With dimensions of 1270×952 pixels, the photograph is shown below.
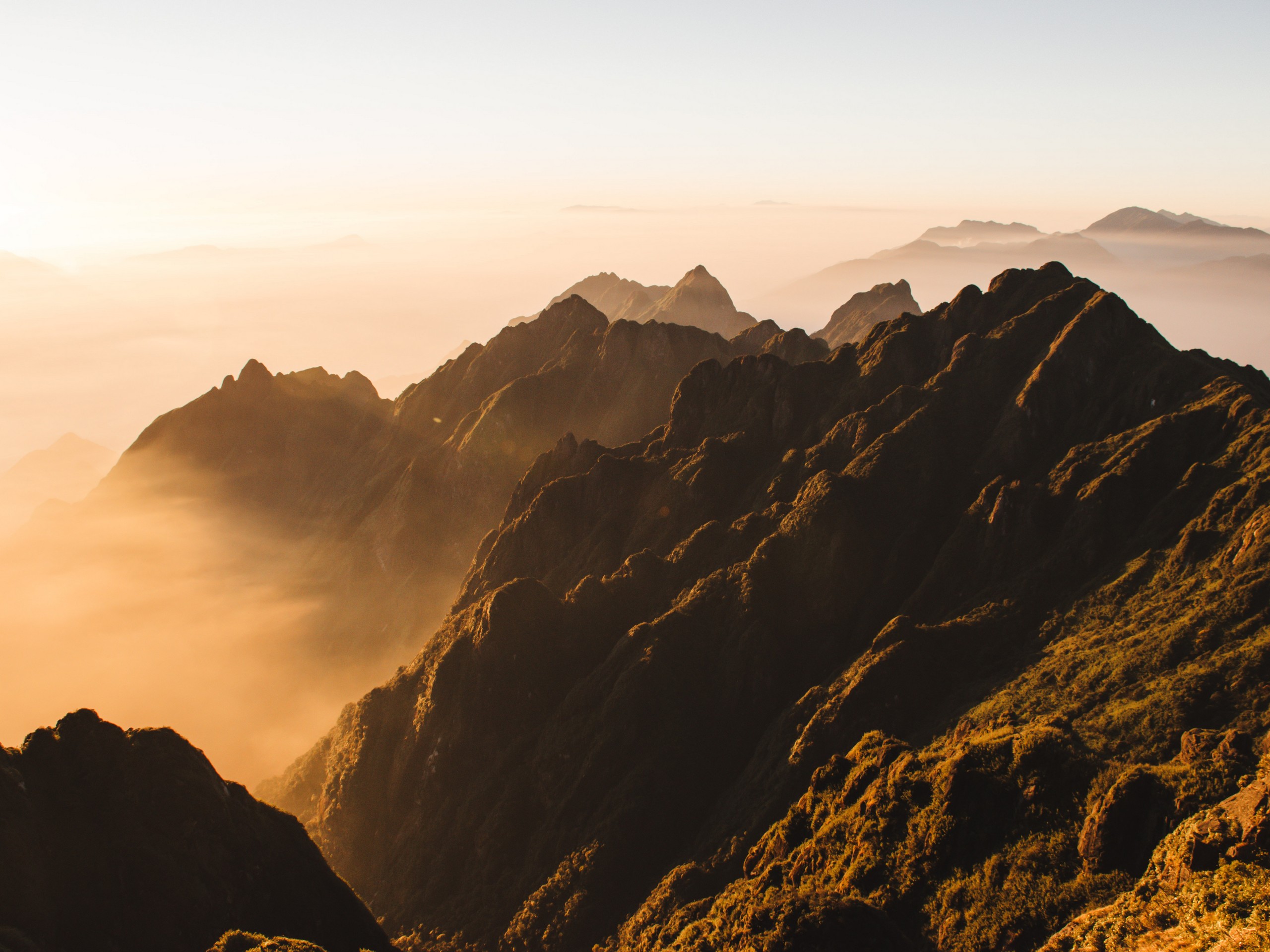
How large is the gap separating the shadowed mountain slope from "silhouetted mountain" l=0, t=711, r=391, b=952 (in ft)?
83.8

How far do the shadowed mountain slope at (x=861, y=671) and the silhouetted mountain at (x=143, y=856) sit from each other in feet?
83.8

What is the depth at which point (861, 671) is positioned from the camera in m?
74.8

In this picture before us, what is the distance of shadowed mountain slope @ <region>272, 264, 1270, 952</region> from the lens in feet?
159

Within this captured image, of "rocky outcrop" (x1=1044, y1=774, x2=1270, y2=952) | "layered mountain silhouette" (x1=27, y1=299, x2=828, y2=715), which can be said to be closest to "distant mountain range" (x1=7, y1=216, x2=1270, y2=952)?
"rocky outcrop" (x1=1044, y1=774, x2=1270, y2=952)

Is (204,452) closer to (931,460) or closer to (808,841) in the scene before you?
(931,460)

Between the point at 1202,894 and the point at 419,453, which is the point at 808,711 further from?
the point at 419,453

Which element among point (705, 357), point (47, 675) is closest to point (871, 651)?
point (705, 357)

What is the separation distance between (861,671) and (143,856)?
56242mm

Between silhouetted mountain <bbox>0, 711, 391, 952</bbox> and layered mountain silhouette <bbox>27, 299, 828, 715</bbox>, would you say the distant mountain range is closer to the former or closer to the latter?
silhouetted mountain <bbox>0, 711, 391, 952</bbox>

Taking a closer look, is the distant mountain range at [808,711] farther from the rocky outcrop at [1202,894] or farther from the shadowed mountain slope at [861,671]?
the shadowed mountain slope at [861,671]

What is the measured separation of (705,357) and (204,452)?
396 feet

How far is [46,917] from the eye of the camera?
44.2 metres

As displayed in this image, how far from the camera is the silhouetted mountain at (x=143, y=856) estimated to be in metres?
45.2

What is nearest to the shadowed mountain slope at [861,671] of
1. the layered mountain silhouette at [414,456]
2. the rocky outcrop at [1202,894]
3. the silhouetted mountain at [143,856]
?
the rocky outcrop at [1202,894]
